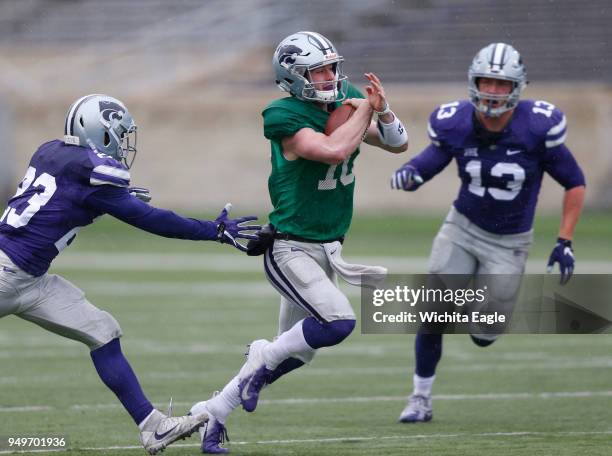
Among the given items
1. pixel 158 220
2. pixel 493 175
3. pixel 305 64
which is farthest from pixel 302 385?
pixel 305 64

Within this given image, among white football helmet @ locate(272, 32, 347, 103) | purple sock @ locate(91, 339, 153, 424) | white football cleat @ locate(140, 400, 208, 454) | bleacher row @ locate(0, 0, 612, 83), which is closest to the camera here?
white football cleat @ locate(140, 400, 208, 454)

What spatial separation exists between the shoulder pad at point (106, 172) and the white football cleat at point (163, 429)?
1023 millimetres

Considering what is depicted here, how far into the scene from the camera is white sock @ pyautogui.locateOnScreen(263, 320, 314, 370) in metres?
5.41

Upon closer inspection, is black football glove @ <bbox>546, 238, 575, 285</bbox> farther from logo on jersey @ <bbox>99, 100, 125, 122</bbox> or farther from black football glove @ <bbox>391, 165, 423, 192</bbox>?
logo on jersey @ <bbox>99, 100, 125, 122</bbox>

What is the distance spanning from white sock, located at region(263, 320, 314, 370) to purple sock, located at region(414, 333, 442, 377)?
1398mm

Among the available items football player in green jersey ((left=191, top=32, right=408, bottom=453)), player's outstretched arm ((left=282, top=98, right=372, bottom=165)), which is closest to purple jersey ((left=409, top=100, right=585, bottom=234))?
football player in green jersey ((left=191, top=32, right=408, bottom=453))

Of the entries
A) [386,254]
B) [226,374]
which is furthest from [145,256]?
[226,374]

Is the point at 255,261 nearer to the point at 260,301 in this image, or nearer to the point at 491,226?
the point at 260,301

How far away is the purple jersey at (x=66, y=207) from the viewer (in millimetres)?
5195

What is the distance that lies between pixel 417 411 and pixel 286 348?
138 cm

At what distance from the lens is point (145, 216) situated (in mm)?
5254

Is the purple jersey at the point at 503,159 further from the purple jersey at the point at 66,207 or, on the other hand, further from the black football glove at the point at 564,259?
the purple jersey at the point at 66,207

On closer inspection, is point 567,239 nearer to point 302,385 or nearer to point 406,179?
point 406,179

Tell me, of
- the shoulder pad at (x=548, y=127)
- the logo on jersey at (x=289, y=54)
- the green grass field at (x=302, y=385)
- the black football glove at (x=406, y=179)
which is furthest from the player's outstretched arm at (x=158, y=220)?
the shoulder pad at (x=548, y=127)
